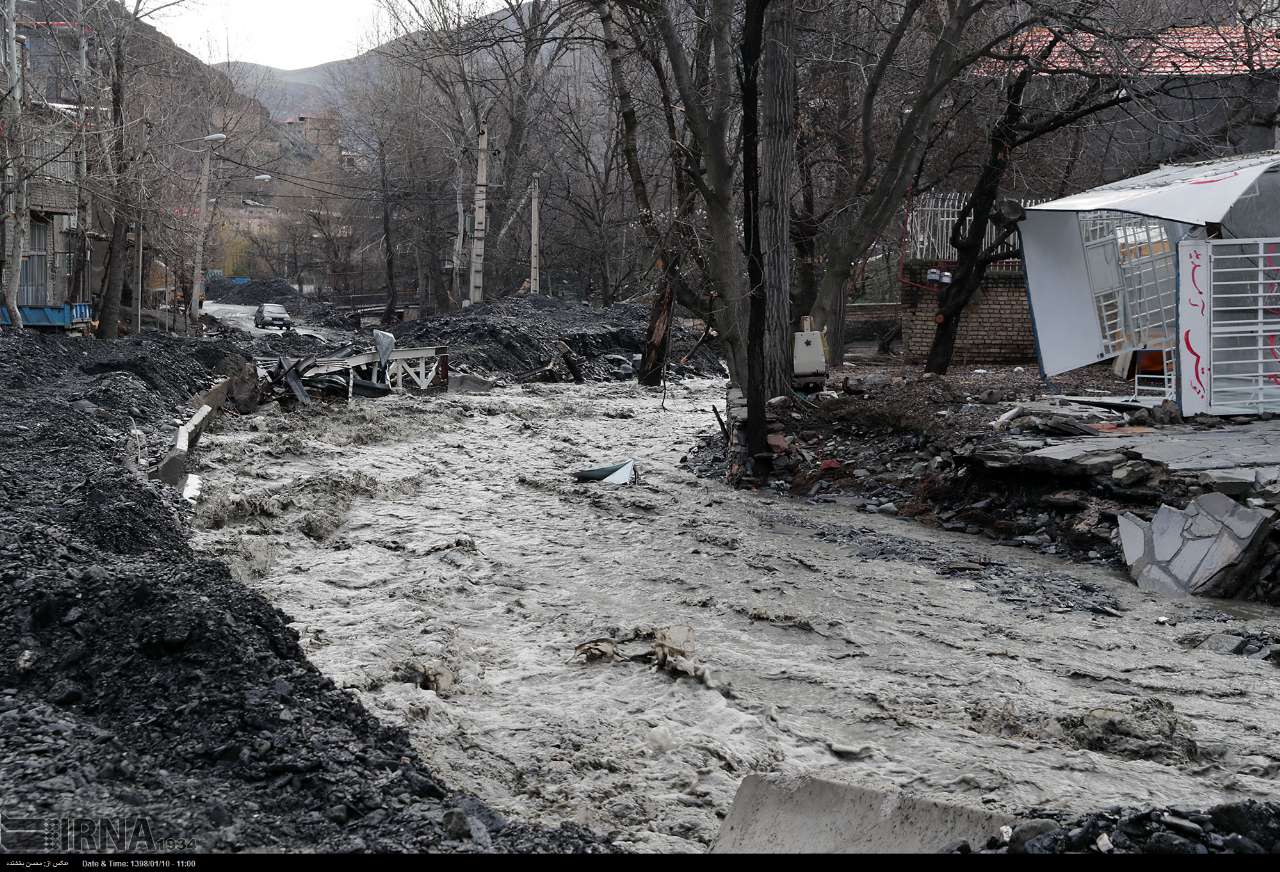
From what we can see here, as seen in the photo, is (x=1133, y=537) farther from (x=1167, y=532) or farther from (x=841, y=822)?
(x=841, y=822)

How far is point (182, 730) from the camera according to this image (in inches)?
178

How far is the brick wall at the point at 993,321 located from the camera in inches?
890

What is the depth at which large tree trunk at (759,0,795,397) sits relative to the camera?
14.1 m

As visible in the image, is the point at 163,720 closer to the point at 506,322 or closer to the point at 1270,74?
the point at 1270,74

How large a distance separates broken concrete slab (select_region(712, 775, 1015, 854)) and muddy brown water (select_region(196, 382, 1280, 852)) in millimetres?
426

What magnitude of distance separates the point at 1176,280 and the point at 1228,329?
0.81m

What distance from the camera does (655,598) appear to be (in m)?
8.82

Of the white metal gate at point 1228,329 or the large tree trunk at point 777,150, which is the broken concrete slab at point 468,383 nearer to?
the large tree trunk at point 777,150

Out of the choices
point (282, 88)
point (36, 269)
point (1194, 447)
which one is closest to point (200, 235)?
point (36, 269)

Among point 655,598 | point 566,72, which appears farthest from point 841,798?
point 566,72

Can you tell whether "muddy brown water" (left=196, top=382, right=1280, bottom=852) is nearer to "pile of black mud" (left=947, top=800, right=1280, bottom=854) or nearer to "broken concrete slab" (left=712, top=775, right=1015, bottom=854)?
"broken concrete slab" (left=712, top=775, right=1015, bottom=854)

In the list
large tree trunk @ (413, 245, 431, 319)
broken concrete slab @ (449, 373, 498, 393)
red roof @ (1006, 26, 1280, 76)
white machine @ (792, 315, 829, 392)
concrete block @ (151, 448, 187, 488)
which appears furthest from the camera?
large tree trunk @ (413, 245, 431, 319)

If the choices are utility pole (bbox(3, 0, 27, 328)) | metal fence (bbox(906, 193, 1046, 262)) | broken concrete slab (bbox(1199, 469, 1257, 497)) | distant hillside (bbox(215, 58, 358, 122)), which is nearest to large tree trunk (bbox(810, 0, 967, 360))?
metal fence (bbox(906, 193, 1046, 262))

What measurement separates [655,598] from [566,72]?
3955 cm
